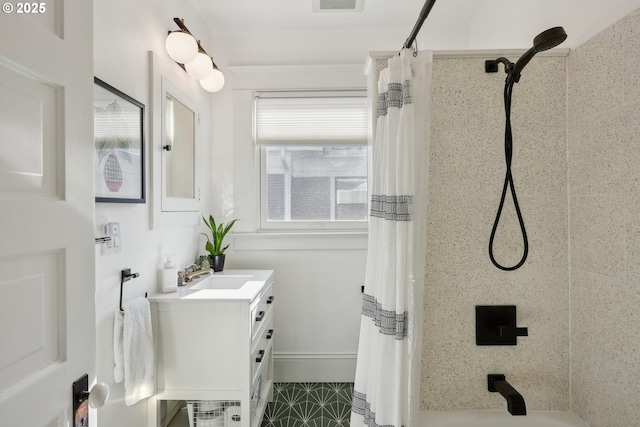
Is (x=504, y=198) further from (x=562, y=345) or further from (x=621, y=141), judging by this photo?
(x=562, y=345)

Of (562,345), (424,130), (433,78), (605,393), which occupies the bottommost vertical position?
(605,393)

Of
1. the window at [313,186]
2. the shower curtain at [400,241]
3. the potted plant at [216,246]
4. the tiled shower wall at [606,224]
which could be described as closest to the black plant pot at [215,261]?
the potted plant at [216,246]

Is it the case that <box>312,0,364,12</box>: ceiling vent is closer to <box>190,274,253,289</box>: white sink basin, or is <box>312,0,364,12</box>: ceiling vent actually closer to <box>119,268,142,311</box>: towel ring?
<box>190,274,253,289</box>: white sink basin

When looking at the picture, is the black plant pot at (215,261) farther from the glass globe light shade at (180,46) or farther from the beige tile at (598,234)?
the beige tile at (598,234)

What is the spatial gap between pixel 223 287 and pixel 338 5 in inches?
79.2

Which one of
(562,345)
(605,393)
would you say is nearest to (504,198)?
(562,345)

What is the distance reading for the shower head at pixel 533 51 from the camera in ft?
3.25

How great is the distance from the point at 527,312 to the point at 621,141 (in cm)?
71

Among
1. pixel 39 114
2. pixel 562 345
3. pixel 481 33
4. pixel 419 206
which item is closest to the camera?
pixel 39 114

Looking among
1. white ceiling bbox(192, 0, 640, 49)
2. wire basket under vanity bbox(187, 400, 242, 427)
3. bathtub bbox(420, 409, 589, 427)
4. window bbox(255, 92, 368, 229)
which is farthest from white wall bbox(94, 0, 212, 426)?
bathtub bbox(420, 409, 589, 427)

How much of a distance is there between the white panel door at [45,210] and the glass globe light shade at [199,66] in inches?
48.9

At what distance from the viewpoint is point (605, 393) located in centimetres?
121

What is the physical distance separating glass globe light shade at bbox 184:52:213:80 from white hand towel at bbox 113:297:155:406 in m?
1.31

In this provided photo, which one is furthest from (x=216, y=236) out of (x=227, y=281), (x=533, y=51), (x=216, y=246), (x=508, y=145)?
(x=533, y=51)
